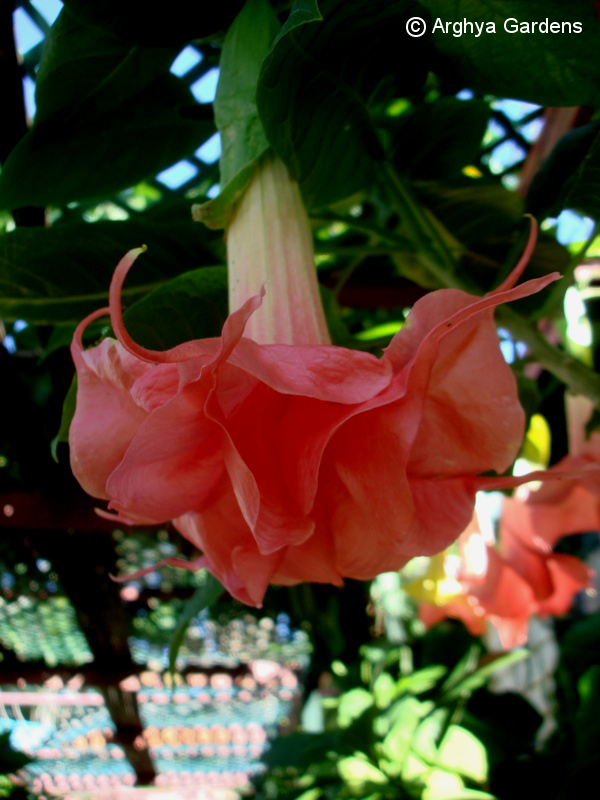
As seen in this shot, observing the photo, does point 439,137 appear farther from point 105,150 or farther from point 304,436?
point 304,436

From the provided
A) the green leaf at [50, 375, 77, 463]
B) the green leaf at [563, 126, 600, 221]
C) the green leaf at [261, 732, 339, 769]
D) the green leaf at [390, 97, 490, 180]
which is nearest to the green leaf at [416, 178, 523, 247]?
the green leaf at [390, 97, 490, 180]

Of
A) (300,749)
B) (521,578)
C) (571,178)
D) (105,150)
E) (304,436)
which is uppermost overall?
(105,150)

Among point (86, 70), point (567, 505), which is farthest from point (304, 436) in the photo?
point (567, 505)

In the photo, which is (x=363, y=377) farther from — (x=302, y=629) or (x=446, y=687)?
(x=302, y=629)

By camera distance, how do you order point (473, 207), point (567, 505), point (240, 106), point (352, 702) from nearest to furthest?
point (240, 106), point (473, 207), point (567, 505), point (352, 702)

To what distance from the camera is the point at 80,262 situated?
475mm

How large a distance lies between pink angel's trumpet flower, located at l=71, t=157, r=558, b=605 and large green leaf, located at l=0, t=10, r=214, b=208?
0.29 metres

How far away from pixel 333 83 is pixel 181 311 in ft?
0.53

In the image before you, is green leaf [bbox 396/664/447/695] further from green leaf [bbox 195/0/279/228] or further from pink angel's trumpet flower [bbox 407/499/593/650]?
green leaf [bbox 195/0/279/228]

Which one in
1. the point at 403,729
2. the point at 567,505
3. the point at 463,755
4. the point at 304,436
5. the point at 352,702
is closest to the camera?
the point at 304,436

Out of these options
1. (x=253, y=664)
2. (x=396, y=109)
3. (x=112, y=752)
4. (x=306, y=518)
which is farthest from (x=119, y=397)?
(x=112, y=752)

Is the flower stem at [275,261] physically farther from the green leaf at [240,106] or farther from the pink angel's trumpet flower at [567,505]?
the pink angel's trumpet flower at [567,505]

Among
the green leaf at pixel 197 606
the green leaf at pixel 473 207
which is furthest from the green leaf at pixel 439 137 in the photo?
the green leaf at pixel 197 606

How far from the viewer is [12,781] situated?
4.66 feet
